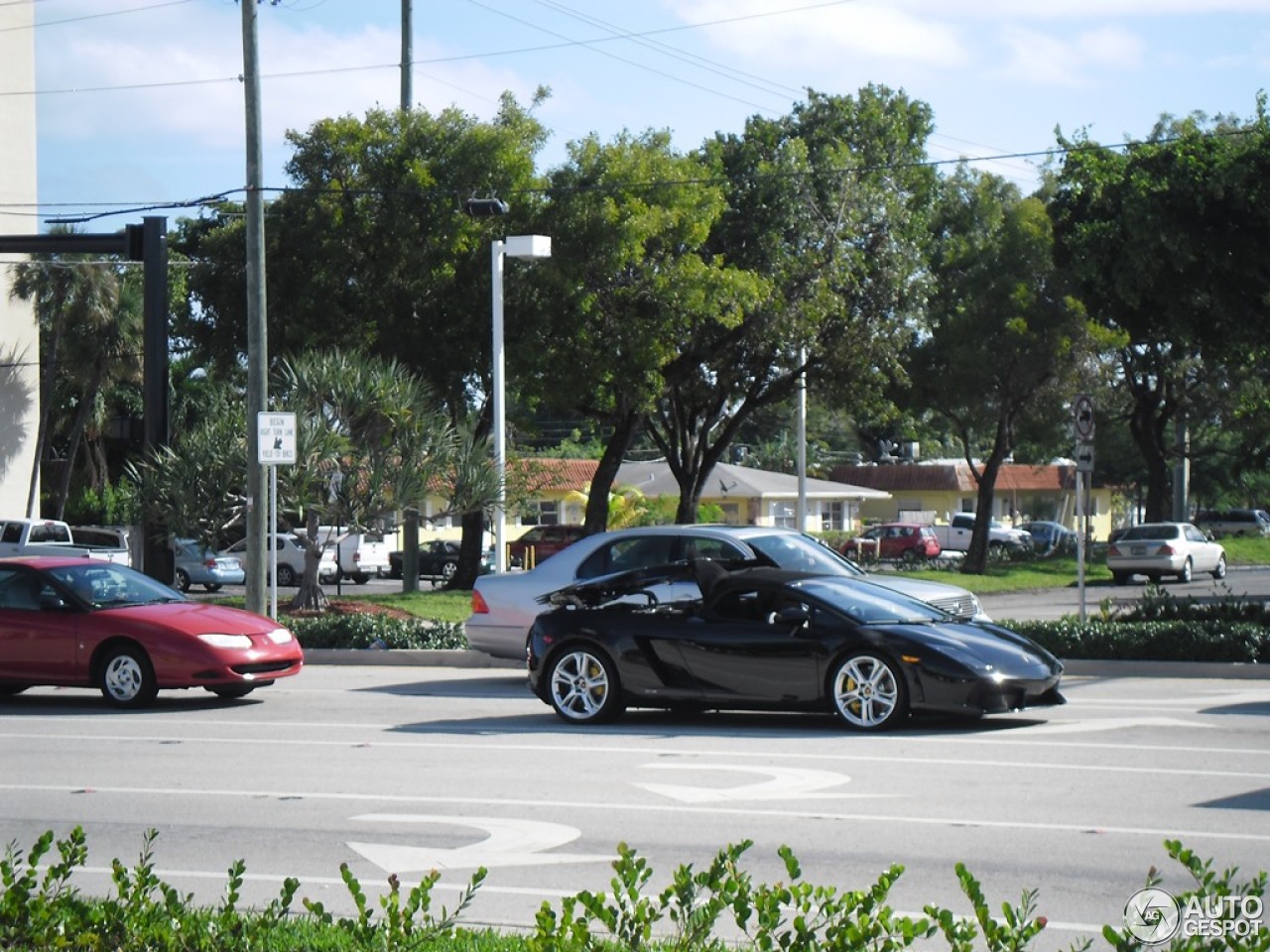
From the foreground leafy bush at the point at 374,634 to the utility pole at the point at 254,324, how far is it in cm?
85

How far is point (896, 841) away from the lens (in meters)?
8.38

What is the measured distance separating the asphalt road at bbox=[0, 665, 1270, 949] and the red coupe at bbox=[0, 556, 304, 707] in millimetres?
430

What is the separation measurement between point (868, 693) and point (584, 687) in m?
2.46

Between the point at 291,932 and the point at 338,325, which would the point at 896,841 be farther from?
the point at 338,325

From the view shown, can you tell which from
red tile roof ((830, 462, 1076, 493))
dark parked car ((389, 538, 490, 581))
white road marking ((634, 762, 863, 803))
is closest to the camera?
white road marking ((634, 762, 863, 803))

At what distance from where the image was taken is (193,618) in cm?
1538

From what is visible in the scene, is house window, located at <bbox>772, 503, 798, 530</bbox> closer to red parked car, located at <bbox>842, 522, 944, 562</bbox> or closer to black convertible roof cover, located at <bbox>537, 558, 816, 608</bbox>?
red parked car, located at <bbox>842, 522, 944, 562</bbox>

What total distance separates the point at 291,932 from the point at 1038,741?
7.29 meters

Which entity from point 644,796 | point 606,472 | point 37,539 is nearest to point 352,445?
point 606,472

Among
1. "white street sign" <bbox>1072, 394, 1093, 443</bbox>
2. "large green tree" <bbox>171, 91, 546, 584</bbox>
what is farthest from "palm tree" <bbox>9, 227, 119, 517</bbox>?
"white street sign" <bbox>1072, 394, 1093, 443</bbox>

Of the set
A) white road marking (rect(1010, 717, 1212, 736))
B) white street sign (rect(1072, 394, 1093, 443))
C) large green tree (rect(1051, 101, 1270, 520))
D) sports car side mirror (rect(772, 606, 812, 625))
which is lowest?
white road marking (rect(1010, 717, 1212, 736))

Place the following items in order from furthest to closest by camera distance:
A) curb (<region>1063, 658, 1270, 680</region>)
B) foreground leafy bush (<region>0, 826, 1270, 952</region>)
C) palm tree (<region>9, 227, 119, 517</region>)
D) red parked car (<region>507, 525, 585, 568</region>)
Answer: palm tree (<region>9, 227, 119, 517</region>) → red parked car (<region>507, 525, 585, 568</region>) → curb (<region>1063, 658, 1270, 680</region>) → foreground leafy bush (<region>0, 826, 1270, 952</region>)

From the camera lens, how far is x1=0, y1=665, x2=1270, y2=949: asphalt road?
7.79 meters

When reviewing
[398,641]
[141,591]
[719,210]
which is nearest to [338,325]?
[719,210]
